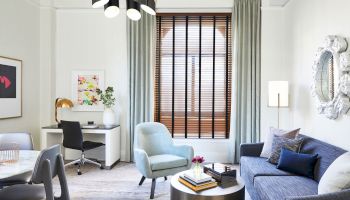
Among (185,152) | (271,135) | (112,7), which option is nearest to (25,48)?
(112,7)

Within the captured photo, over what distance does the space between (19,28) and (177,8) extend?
2763mm

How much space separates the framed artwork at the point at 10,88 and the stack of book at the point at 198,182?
3.09 meters

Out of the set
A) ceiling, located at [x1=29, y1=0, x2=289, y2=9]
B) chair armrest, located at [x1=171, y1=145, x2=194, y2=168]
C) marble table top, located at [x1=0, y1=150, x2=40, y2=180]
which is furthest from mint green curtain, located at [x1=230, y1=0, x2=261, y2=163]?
marble table top, located at [x1=0, y1=150, x2=40, y2=180]

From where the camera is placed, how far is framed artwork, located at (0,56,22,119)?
12.7 feet

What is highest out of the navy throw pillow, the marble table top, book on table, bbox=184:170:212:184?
the marble table top

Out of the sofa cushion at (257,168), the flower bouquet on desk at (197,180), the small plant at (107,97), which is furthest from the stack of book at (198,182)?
the small plant at (107,97)

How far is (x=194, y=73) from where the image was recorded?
4.86m

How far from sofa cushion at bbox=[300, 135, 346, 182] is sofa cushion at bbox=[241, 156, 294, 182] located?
287 millimetres

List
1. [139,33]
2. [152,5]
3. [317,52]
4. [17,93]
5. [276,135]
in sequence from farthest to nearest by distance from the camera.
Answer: [139,33], [17,93], [276,135], [317,52], [152,5]

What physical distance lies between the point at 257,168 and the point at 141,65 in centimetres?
278

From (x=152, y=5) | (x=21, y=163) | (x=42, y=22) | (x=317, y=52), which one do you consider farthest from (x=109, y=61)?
(x=317, y=52)

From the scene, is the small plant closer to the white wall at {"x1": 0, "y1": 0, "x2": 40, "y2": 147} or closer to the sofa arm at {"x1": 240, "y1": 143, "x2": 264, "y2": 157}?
the white wall at {"x1": 0, "y1": 0, "x2": 40, "y2": 147}

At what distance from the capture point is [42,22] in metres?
4.77

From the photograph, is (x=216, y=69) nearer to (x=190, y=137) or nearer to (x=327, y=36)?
(x=190, y=137)
